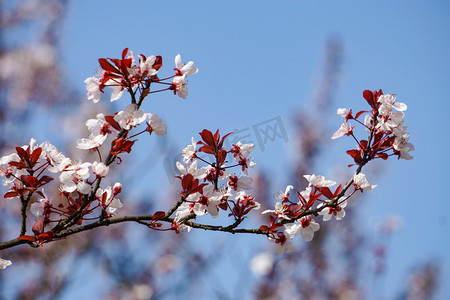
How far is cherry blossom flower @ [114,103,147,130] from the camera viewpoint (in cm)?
148

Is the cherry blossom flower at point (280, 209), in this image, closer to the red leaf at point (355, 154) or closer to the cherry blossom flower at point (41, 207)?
the red leaf at point (355, 154)

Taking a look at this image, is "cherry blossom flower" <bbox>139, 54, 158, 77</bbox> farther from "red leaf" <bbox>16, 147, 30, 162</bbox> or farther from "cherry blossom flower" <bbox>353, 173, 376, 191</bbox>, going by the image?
"cherry blossom flower" <bbox>353, 173, 376, 191</bbox>

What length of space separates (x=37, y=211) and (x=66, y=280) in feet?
9.64

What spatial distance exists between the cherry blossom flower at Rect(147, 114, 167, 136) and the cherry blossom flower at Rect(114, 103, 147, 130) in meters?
0.08

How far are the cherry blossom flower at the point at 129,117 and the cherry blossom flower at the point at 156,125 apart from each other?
8 cm

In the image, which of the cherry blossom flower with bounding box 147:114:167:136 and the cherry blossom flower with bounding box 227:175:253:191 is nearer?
the cherry blossom flower with bounding box 147:114:167:136

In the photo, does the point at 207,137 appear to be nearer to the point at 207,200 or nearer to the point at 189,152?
the point at 189,152

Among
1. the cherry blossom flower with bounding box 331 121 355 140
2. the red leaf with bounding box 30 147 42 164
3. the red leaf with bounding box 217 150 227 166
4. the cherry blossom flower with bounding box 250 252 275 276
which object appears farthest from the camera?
the cherry blossom flower with bounding box 250 252 275 276

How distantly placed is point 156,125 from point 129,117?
0.44 feet

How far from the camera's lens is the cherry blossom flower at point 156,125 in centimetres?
158

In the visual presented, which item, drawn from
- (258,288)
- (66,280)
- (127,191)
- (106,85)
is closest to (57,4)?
(127,191)

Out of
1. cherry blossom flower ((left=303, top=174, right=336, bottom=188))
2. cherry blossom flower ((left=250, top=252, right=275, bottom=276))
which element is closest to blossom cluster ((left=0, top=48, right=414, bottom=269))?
cherry blossom flower ((left=303, top=174, right=336, bottom=188))

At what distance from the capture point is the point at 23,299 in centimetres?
493

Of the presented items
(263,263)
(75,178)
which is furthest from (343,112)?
(263,263)
